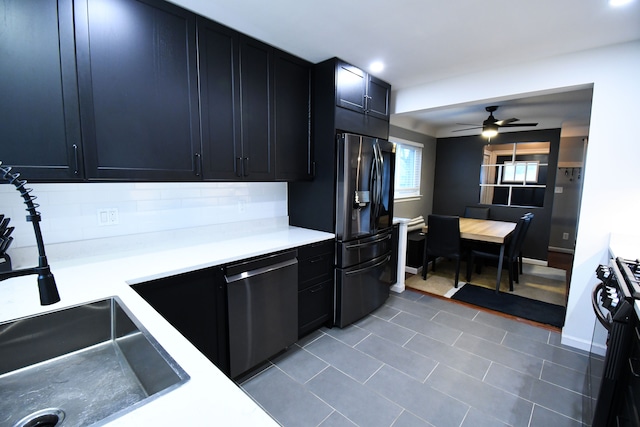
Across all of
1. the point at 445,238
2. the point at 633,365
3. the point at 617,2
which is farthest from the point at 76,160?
the point at 445,238

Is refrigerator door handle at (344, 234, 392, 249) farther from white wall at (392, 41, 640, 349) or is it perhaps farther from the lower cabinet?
white wall at (392, 41, 640, 349)

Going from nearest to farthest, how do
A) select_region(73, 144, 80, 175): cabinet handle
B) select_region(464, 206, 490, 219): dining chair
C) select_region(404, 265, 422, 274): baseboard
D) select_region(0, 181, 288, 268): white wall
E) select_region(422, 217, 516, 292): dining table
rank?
select_region(73, 144, 80, 175): cabinet handle < select_region(0, 181, 288, 268): white wall < select_region(422, 217, 516, 292): dining table < select_region(404, 265, 422, 274): baseboard < select_region(464, 206, 490, 219): dining chair

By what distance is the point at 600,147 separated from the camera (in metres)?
2.24

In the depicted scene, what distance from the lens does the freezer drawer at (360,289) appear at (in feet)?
8.48

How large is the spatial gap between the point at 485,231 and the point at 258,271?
10.4ft

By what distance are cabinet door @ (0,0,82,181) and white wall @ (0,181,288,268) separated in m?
0.35

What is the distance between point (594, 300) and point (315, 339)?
6.24ft

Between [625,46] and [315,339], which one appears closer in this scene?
[625,46]

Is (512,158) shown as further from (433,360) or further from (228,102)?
(228,102)

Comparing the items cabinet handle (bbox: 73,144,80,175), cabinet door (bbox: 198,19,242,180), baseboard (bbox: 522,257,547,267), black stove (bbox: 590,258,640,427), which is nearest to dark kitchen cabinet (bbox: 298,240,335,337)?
cabinet door (bbox: 198,19,242,180)

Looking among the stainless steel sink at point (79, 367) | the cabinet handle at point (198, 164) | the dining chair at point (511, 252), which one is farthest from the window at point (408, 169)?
the stainless steel sink at point (79, 367)

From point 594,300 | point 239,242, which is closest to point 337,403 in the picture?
point 239,242

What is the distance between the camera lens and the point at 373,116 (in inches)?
115

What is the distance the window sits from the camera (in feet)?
15.6
